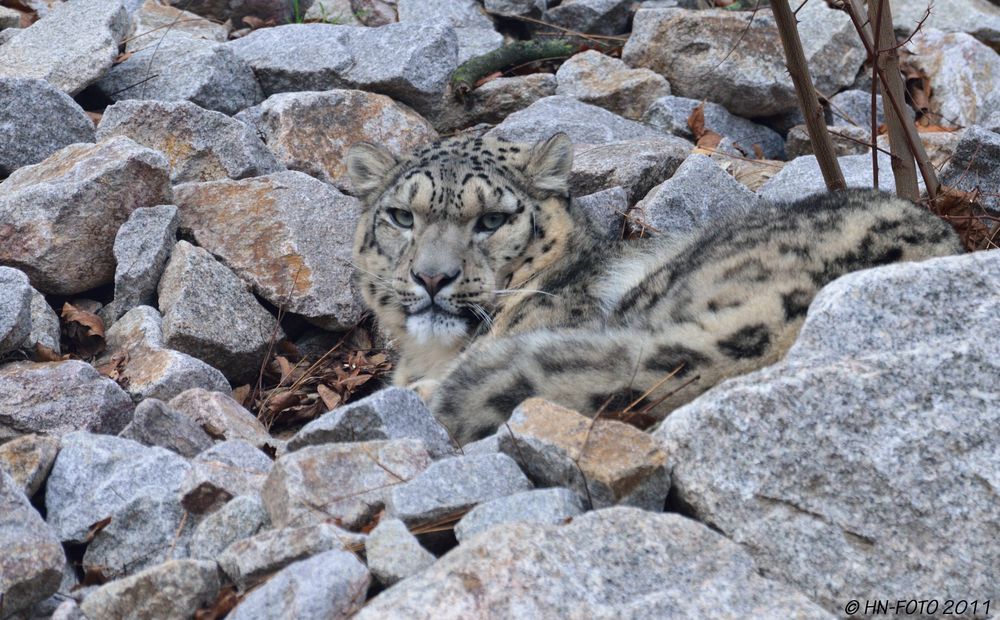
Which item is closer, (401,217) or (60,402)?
(60,402)

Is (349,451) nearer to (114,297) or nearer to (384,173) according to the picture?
(384,173)

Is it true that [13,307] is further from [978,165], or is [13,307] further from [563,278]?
[978,165]

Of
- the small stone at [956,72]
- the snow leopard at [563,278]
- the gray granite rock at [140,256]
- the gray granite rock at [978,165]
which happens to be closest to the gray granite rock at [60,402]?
the gray granite rock at [140,256]

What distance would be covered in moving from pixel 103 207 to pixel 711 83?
13.2 feet

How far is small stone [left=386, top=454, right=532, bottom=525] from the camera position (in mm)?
2811

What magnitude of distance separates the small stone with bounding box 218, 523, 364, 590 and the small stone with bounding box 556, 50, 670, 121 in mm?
5555

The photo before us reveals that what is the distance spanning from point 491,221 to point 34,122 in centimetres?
280

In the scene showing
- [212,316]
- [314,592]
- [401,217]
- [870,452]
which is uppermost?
[870,452]

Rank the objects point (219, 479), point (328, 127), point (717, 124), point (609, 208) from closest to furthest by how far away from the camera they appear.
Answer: point (219, 479)
point (609, 208)
point (328, 127)
point (717, 124)

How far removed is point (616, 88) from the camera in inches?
314

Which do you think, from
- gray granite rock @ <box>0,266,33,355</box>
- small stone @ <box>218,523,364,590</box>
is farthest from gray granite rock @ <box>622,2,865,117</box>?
small stone @ <box>218,523,364,590</box>

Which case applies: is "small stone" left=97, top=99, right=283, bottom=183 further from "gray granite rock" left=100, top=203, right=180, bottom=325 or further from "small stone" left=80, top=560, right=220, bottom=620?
"small stone" left=80, top=560, right=220, bottom=620

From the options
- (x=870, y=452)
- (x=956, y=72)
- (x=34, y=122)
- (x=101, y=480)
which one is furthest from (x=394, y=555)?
(x=956, y=72)

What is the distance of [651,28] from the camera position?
27.1ft
